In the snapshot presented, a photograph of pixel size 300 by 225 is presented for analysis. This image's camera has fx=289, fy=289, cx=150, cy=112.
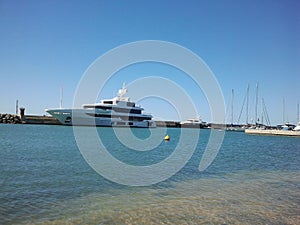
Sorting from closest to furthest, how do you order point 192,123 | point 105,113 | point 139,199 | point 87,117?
point 139,199 → point 87,117 → point 105,113 → point 192,123

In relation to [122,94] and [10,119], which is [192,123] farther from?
[10,119]

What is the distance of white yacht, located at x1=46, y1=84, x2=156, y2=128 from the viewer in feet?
238

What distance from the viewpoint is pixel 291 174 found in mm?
16891

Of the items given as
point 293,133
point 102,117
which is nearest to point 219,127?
point 293,133

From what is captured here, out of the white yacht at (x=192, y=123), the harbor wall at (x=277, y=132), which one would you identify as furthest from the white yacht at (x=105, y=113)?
the white yacht at (x=192, y=123)

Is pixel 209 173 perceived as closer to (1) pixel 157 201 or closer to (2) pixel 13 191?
(1) pixel 157 201

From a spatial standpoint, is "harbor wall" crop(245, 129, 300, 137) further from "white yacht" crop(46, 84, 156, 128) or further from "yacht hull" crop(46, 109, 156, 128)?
"yacht hull" crop(46, 109, 156, 128)

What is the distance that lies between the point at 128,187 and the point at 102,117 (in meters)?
64.6

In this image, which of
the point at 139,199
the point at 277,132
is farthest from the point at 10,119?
the point at 139,199

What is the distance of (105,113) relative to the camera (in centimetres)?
7456

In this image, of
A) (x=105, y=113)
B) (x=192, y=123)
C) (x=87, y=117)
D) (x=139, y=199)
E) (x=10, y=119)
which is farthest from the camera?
(x=192, y=123)

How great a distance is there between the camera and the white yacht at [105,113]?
72562 millimetres

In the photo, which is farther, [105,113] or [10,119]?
[10,119]

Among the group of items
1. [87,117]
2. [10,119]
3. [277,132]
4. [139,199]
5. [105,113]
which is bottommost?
[139,199]
